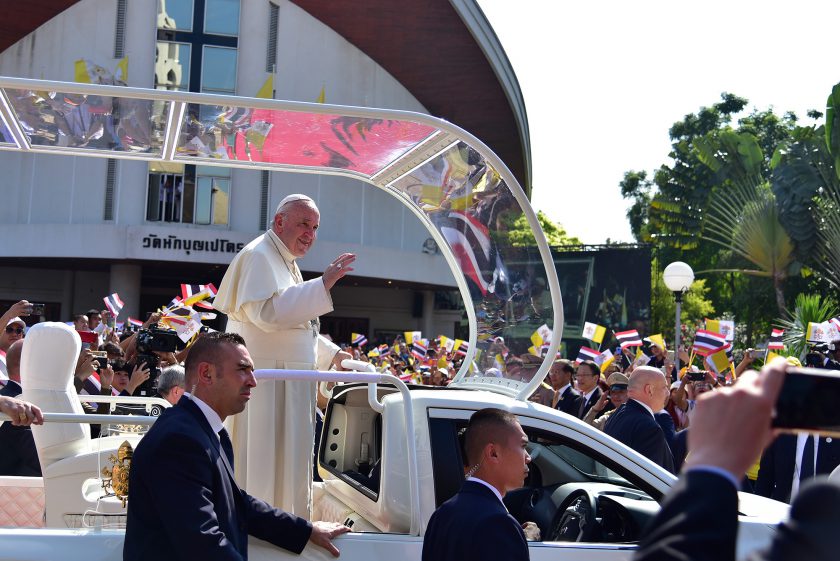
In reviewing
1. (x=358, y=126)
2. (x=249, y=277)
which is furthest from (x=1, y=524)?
(x=358, y=126)

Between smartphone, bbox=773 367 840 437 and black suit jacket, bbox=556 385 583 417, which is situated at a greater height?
smartphone, bbox=773 367 840 437

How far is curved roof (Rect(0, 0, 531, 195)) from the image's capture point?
112 feet

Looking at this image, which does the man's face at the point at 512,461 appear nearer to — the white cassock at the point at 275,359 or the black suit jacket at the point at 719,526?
the white cassock at the point at 275,359

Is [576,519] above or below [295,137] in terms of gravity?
below

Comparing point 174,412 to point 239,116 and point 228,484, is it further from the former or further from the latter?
point 239,116

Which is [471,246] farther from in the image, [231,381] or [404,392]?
[231,381]

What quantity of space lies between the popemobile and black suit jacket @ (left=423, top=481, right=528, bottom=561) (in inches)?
28.3

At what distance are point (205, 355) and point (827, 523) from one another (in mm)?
2443

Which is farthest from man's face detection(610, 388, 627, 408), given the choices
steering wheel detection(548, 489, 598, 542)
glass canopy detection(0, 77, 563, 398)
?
steering wheel detection(548, 489, 598, 542)

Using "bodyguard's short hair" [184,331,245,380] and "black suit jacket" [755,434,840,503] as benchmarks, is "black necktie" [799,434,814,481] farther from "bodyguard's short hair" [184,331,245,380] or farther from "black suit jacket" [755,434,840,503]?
"bodyguard's short hair" [184,331,245,380]

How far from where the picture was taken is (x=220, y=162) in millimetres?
5203

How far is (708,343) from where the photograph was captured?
12359 mm

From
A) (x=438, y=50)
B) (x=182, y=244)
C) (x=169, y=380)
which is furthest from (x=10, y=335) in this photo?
(x=438, y=50)

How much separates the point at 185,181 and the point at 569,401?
975 inches
